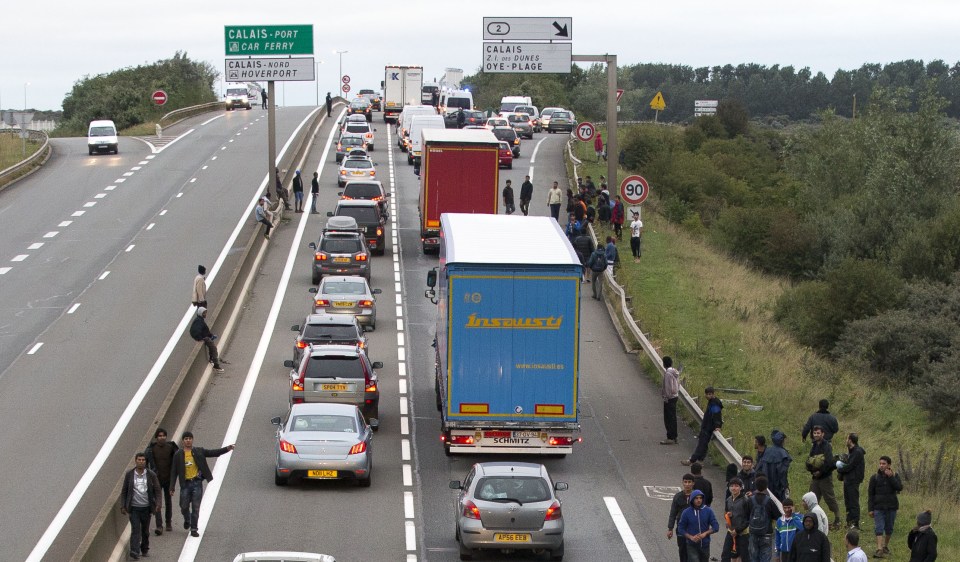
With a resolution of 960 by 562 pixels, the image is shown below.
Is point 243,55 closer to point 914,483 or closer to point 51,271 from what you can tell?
point 51,271

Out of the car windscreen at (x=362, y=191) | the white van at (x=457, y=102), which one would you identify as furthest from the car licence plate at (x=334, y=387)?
the white van at (x=457, y=102)

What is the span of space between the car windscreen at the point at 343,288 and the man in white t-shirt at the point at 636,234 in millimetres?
11255

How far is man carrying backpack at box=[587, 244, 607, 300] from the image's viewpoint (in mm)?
36312

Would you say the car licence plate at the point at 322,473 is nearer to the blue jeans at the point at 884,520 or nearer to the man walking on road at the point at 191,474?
the man walking on road at the point at 191,474

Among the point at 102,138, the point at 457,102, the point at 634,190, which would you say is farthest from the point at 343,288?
the point at 457,102

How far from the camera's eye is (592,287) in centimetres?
3791

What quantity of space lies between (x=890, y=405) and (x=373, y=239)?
56.1 feet

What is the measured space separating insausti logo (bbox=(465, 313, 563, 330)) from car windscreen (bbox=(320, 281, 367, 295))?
10624 millimetres

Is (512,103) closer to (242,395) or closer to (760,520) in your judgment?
(242,395)

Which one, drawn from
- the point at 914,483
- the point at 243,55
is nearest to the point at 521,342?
the point at 914,483

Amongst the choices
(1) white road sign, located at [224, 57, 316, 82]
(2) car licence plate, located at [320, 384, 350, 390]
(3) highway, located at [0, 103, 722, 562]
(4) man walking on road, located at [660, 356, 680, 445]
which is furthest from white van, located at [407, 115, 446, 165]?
(4) man walking on road, located at [660, 356, 680, 445]

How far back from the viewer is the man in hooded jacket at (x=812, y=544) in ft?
50.0

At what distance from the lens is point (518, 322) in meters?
22.3

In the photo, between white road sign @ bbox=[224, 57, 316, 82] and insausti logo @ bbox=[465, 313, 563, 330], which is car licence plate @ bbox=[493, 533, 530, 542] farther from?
white road sign @ bbox=[224, 57, 316, 82]
